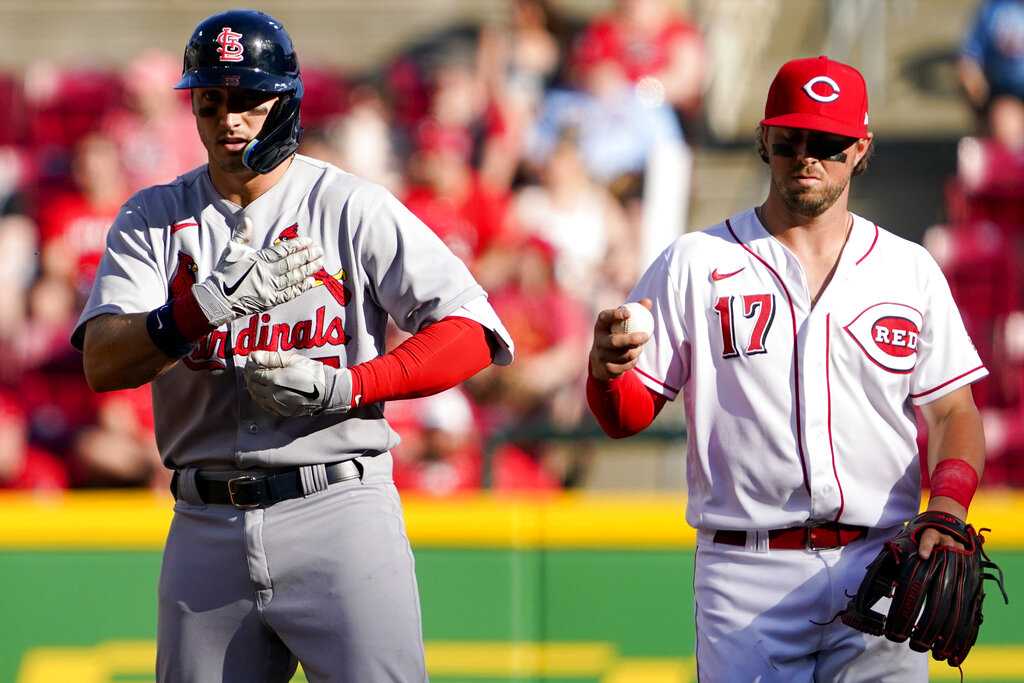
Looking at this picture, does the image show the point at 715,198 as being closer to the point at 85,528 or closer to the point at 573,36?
the point at 573,36

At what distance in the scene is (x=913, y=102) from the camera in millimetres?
9000

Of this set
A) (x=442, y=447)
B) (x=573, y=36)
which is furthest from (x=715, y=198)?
(x=442, y=447)

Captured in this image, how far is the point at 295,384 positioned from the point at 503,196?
5.08 metres

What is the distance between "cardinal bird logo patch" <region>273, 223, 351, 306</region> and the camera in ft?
10.3

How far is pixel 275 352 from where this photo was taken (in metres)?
3.00

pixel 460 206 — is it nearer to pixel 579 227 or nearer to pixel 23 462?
pixel 579 227

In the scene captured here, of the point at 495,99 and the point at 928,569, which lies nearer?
the point at 928,569

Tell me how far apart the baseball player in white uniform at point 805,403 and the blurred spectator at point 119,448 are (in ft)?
13.5

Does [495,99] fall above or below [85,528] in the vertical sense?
above

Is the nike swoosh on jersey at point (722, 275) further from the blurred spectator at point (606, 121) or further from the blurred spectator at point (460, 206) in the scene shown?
the blurred spectator at point (606, 121)

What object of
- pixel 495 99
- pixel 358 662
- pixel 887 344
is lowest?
pixel 358 662

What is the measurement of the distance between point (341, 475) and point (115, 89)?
684 cm

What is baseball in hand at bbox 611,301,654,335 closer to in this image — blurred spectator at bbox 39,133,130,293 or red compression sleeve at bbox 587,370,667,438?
red compression sleeve at bbox 587,370,667,438

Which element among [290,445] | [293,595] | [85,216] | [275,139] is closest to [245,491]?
[290,445]
